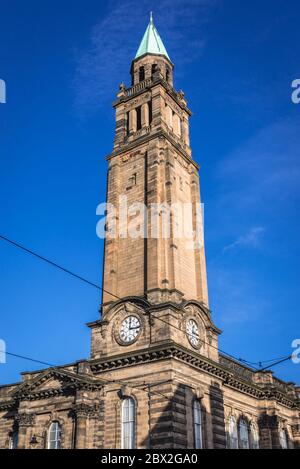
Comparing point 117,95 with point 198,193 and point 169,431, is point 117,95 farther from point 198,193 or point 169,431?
point 169,431

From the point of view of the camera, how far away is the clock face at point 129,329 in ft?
119

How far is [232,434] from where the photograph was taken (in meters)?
39.2

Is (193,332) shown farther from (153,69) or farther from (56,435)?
(153,69)

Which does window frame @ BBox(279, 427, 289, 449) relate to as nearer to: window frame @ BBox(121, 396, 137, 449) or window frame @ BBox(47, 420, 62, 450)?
window frame @ BBox(121, 396, 137, 449)

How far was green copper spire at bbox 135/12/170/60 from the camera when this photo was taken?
52.3 metres

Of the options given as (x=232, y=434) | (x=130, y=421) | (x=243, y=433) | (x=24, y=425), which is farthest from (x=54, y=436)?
(x=243, y=433)

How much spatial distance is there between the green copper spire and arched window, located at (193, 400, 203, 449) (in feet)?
109

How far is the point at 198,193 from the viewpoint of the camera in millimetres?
46031

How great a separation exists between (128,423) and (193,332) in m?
7.60

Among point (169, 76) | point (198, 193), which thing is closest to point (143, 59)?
point (169, 76)

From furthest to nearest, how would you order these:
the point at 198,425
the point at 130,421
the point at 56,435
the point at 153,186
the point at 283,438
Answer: the point at 283,438 → the point at 153,186 → the point at 56,435 → the point at 198,425 → the point at 130,421

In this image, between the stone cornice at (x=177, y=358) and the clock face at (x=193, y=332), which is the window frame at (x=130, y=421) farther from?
the clock face at (x=193, y=332)

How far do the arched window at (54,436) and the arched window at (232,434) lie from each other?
12105mm

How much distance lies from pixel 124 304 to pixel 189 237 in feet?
27.1
